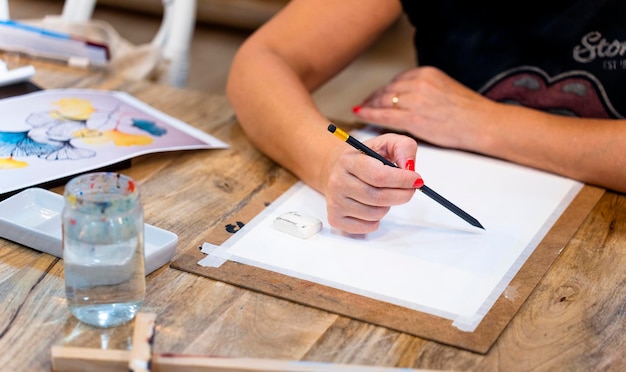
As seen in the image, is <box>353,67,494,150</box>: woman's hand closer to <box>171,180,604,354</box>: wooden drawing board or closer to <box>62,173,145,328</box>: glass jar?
<box>171,180,604,354</box>: wooden drawing board

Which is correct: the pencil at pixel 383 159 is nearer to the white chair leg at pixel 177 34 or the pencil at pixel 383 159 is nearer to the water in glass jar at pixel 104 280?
the water in glass jar at pixel 104 280

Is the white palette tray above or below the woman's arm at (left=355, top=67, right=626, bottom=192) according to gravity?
below

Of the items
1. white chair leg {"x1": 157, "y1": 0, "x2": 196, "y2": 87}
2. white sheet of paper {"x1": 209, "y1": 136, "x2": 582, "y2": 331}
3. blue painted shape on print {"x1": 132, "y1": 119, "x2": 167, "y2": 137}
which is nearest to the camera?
white sheet of paper {"x1": 209, "y1": 136, "x2": 582, "y2": 331}

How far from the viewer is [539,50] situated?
136 cm

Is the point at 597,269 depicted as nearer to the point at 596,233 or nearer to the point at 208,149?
the point at 596,233

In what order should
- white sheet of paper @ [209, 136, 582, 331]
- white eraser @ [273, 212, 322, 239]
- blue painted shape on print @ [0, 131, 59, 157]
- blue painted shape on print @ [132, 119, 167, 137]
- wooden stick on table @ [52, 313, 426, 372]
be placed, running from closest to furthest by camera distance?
wooden stick on table @ [52, 313, 426, 372]
white sheet of paper @ [209, 136, 582, 331]
white eraser @ [273, 212, 322, 239]
blue painted shape on print @ [0, 131, 59, 157]
blue painted shape on print @ [132, 119, 167, 137]

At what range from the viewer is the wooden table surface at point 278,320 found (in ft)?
2.58

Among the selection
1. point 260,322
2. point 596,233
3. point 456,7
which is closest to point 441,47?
point 456,7

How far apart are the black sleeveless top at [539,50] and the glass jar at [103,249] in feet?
2.57

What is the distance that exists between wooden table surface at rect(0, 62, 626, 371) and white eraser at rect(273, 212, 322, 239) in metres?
0.07

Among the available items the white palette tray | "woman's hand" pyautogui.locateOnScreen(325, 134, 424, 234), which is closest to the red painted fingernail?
"woman's hand" pyautogui.locateOnScreen(325, 134, 424, 234)

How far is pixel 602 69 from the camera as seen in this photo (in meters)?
1.31

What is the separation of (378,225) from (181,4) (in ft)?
2.65

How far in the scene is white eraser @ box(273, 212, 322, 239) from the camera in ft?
3.28
